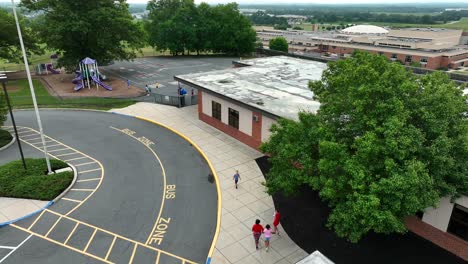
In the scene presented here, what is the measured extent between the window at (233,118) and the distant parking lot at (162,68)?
17401 millimetres

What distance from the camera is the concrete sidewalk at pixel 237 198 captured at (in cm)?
1633

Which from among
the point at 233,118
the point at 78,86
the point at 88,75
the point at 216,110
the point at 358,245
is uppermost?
the point at 88,75

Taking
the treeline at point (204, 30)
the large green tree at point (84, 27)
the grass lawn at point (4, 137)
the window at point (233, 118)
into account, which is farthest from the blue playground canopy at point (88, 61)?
the treeline at point (204, 30)

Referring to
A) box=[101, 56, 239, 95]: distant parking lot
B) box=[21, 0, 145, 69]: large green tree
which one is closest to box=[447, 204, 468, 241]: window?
box=[101, 56, 239, 95]: distant parking lot

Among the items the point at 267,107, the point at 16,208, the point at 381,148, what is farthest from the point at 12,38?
the point at 381,148

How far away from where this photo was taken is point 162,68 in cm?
6128

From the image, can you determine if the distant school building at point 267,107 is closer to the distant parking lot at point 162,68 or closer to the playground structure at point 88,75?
the distant parking lot at point 162,68

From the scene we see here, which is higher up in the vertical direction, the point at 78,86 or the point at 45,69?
the point at 45,69

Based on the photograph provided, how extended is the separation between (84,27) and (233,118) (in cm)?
2952

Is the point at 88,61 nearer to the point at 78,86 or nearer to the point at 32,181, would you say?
the point at 78,86

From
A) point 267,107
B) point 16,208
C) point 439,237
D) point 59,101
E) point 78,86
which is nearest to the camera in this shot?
point 439,237

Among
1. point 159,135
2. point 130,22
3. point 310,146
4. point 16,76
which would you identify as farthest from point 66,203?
point 16,76

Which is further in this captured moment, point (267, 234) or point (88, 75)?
point (88, 75)

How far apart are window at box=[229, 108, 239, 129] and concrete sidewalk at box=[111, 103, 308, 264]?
4.40ft
